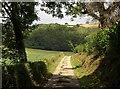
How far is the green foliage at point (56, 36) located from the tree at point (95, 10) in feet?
273

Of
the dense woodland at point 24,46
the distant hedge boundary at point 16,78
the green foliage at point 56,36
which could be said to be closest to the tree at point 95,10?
the dense woodland at point 24,46

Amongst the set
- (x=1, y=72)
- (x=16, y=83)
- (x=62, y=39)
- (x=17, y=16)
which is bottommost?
(x=62, y=39)

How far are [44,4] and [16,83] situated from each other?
33.4ft

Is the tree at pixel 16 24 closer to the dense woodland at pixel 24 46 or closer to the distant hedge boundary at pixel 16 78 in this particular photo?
the dense woodland at pixel 24 46

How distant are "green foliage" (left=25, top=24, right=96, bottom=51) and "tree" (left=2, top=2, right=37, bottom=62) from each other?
94.8 m

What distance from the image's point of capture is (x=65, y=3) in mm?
A: 26094

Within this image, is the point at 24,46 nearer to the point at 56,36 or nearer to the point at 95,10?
the point at 95,10

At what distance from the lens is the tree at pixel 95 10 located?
87.4ft

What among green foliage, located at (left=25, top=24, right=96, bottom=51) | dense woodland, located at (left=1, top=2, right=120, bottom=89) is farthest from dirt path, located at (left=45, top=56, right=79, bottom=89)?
green foliage, located at (left=25, top=24, right=96, bottom=51)

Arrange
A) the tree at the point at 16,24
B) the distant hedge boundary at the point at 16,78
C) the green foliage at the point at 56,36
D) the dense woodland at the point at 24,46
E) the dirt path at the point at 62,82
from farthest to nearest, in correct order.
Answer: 1. the green foliage at the point at 56,36
2. the tree at the point at 16,24
3. the dirt path at the point at 62,82
4. the dense woodland at the point at 24,46
5. the distant hedge boundary at the point at 16,78

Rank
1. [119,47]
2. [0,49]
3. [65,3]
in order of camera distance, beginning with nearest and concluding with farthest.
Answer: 1. [119,47]
2. [0,49]
3. [65,3]

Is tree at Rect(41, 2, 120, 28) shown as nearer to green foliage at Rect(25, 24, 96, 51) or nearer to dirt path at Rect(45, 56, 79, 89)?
dirt path at Rect(45, 56, 79, 89)

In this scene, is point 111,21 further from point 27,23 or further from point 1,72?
point 1,72

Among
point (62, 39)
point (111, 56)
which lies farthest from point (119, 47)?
point (62, 39)
